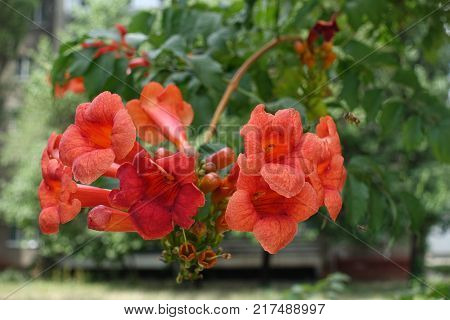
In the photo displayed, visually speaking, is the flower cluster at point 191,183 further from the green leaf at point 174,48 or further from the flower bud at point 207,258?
the green leaf at point 174,48

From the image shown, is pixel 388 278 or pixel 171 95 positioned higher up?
pixel 171 95

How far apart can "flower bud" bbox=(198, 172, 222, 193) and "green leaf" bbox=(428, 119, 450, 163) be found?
5.20 feet

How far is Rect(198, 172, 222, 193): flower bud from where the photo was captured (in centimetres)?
129

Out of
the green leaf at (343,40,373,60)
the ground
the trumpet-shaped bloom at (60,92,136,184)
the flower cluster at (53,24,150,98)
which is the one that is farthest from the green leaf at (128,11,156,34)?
the ground

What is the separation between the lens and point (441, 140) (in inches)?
102

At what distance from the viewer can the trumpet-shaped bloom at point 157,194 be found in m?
1.17

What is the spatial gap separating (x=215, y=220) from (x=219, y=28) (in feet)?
4.86

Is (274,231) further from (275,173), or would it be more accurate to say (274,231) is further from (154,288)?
(154,288)

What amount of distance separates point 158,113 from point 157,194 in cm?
49

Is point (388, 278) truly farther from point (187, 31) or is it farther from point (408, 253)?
point (187, 31)

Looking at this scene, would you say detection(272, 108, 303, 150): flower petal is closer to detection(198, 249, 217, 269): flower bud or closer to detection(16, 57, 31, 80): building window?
detection(198, 249, 217, 269): flower bud

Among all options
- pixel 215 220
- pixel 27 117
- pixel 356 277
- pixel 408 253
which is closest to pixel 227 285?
pixel 356 277

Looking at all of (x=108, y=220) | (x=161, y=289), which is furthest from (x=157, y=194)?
(x=161, y=289)

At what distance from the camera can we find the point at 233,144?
1.84 meters
